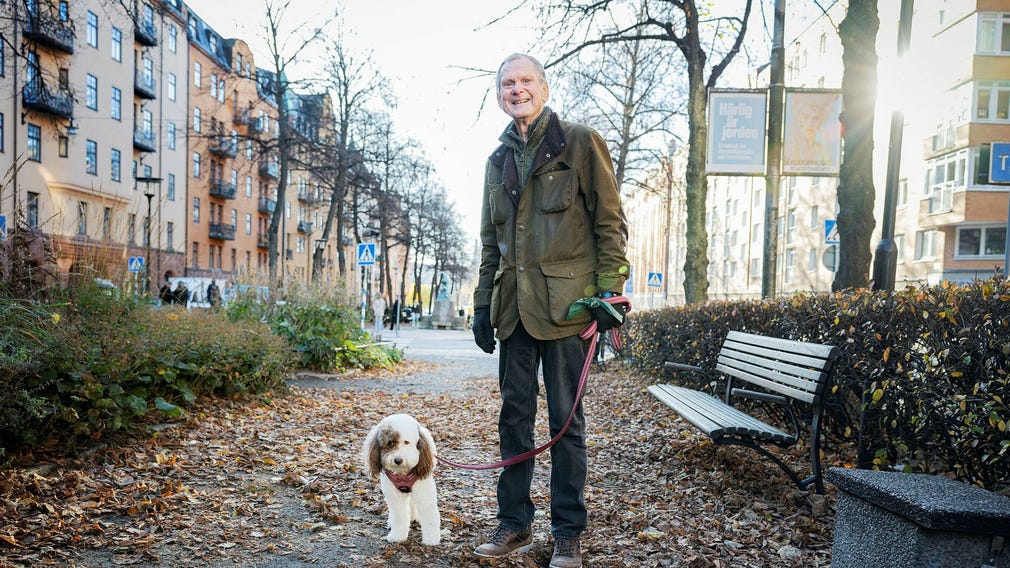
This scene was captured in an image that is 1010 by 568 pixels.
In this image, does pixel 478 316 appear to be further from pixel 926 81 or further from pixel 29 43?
pixel 926 81

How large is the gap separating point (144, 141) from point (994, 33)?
43.1 metres

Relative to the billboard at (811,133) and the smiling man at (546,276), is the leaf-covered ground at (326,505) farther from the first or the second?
the billboard at (811,133)

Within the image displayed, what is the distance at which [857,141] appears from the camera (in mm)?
8734

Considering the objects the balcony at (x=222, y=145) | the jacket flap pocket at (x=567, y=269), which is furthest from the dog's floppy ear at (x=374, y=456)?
the balcony at (x=222, y=145)

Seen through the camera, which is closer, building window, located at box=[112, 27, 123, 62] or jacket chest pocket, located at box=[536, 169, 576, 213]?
jacket chest pocket, located at box=[536, 169, 576, 213]

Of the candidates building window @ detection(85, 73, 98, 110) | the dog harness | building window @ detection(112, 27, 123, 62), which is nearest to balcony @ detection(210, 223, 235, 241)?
building window @ detection(112, 27, 123, 62)

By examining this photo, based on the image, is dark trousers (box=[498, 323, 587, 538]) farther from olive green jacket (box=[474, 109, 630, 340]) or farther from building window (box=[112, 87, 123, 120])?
building window (box=[112, 87, 123, 120])

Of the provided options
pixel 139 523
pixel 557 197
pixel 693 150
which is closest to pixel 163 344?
pixel 139 523

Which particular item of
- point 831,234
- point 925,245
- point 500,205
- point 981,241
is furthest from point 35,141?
point 981,241

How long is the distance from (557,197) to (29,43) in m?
7.67

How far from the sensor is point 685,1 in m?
12.7

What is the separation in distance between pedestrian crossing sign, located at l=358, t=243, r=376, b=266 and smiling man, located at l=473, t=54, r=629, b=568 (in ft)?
58.8

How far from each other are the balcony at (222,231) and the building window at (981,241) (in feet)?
150

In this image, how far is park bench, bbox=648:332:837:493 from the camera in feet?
14.1
